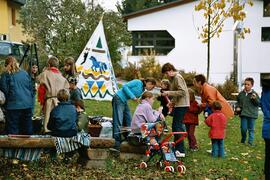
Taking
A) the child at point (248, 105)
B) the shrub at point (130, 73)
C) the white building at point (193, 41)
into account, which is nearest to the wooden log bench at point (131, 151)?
the child at point (248, 105)

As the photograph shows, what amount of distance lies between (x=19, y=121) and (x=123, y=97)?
2160 millimetres

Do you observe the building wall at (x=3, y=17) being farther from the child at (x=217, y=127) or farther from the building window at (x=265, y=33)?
the child at (x=217, y=127)

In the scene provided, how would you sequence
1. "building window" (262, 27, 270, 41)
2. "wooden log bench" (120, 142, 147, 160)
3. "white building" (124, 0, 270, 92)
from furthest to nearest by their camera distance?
"building window" (262, 27, 270, 41) → "white building" (124, 0, 270, 92) → "wooden log bench" (120, 142, 147, 160)

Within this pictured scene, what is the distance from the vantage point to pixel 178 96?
10.2m

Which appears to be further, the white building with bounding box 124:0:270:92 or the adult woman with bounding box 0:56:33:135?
the white building with bounding box 124:0:270:92

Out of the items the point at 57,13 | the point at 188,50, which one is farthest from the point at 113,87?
the point at 188,50

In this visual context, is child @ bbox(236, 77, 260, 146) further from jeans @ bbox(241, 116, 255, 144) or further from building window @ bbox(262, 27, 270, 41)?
building window @ bbox(262, 27, 270, 41)

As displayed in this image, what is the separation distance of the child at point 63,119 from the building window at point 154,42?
29.5 m

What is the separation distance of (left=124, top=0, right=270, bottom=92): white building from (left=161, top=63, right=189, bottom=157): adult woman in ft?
87.0

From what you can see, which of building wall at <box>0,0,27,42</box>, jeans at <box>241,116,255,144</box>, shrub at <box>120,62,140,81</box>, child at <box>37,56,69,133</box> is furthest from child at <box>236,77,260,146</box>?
building wall at <box>0,0,27,42</box>

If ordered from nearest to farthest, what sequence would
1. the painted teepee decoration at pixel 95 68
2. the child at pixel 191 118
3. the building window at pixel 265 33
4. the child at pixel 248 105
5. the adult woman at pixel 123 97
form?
1. the adult woman at pixel 123 97
2. the child at pixel 191 118
3. the child at pixel 248 105
4. the painted teepee decoration at pixel 95 68
5. the building window at pixel 265 33

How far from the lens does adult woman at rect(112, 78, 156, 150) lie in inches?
413

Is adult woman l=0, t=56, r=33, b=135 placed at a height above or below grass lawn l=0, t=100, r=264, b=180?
above

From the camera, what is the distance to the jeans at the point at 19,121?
9516mm
